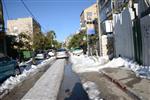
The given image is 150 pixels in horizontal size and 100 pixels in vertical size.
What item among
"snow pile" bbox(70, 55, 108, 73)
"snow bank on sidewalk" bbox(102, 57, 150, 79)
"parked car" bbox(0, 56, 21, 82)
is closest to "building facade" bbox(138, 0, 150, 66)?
"snow bank on sidewalk" bbox(102, 57, 150, 79)

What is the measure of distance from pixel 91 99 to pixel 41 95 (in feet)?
7.89

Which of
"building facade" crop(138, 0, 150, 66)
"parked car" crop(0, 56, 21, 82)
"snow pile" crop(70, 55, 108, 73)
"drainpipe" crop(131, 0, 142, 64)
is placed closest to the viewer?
"building facade" crop(138, 0, 150, 66)

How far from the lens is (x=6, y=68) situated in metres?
20.4

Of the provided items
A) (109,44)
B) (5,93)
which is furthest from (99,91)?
(109,44)

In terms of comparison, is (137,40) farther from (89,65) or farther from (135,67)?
(89,65)

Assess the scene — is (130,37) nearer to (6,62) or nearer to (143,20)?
(143,20)

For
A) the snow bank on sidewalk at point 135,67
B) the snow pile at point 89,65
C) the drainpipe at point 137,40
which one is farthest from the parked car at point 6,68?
the drainpipe at point 137,40

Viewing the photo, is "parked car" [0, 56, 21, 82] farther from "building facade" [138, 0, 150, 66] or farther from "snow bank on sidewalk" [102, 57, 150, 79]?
"building facade" [138, 0, 150, 66]

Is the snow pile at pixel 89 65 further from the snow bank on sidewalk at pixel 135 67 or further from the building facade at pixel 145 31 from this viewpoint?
the building facade at pixel 145 31

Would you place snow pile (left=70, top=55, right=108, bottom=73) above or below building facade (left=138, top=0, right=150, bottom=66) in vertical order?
below

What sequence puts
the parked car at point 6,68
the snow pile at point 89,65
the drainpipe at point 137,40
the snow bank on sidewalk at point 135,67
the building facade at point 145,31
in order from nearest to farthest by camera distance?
1. the snow bank on sidewalk at point 135,67
2. the building facade at point 145,31
3. the parked car at point 6,68
4. the drainpipe at point 137,40
5. the snow pile at point 89,65

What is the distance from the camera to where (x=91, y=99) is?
426 inches

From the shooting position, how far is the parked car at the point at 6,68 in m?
19.3

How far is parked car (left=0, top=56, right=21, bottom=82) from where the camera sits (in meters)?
A: 19.3
